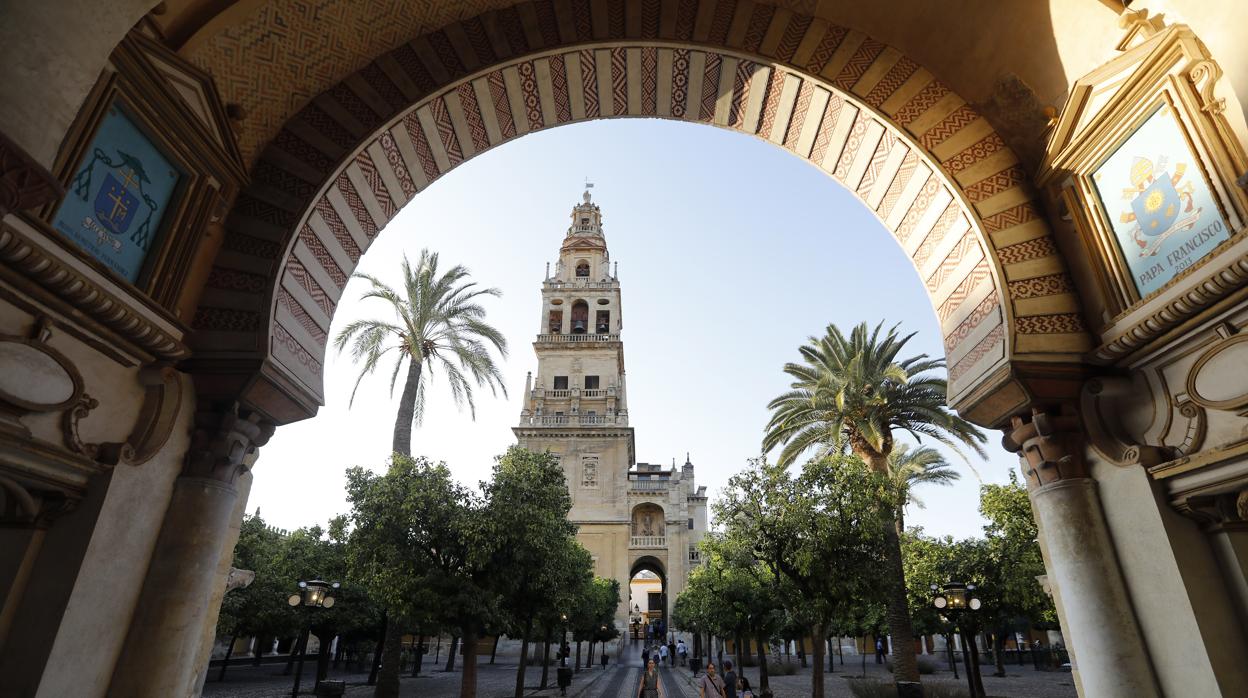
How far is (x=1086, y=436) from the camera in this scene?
565cm

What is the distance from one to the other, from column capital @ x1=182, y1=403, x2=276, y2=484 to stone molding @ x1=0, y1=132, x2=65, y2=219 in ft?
9.17

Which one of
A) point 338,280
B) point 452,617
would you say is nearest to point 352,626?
point 452,617

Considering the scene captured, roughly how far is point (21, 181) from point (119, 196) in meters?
1.98

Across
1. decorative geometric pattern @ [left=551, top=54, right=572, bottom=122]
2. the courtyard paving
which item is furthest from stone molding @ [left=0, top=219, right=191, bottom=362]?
the courtyard paving

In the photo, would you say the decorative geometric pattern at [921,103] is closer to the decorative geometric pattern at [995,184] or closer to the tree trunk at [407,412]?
the decorative geometric pattern at [995,184]

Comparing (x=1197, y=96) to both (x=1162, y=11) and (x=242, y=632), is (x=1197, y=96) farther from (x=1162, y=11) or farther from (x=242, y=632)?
(x=242, y=632)

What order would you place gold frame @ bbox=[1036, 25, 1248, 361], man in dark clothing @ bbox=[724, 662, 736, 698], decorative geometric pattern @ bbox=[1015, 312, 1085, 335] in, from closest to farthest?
gold frame @ bbox=[1036, 25, 1248, 361] → decorative geometric pattern @ bbox=[1015, 312, 1085, 335] → man in dark clothing @ bbox=[724, 662, 736, 698]

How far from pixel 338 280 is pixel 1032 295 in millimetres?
7462

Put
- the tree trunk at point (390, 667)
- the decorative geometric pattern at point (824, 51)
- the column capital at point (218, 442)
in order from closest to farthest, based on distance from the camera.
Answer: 1. the column capital at point (218, 442)
2. the decorative geometric pattern at point (824, 51)
3. the tree trunk at point (390, 667)

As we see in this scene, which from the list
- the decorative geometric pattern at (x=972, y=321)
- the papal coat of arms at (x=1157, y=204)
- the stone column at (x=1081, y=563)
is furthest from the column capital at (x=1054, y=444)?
the papal coat of arms at (x=1157, y=204)

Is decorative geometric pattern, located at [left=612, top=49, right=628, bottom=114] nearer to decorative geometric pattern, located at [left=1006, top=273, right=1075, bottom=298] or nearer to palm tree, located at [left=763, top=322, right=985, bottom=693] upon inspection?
decorative geometric pattern, located at [left=1006, top=273, right=1075, bottom=298]

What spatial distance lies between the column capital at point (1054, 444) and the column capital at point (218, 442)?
743cm

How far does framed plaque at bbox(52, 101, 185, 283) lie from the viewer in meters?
4.52

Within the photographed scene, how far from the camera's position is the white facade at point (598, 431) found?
45.3m
